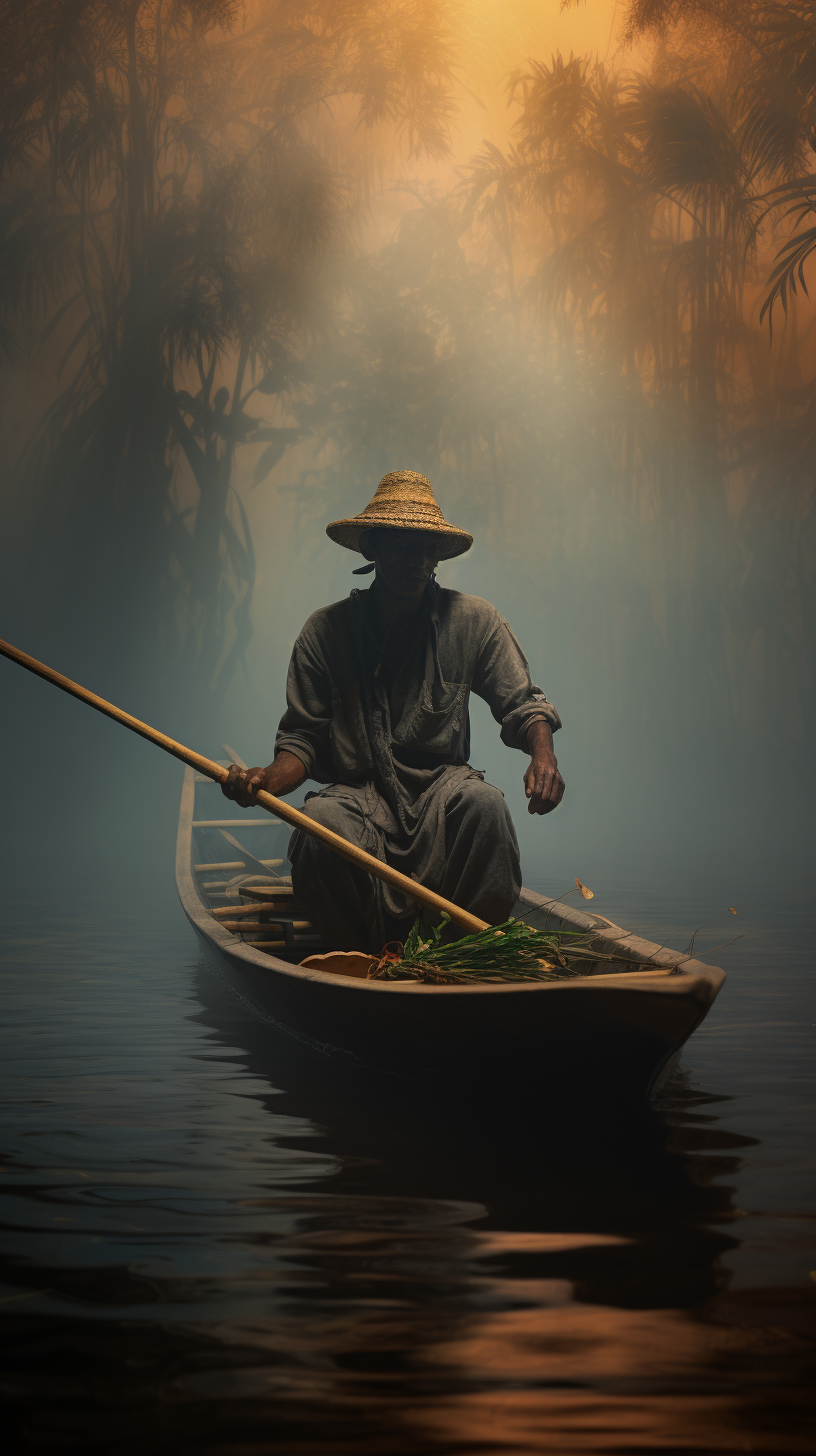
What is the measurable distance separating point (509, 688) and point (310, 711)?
1.35ft

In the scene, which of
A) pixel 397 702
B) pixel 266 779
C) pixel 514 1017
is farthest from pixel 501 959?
pixel 397 702

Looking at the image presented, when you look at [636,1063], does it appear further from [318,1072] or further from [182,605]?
[182,605]

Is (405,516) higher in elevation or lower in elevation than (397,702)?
higher

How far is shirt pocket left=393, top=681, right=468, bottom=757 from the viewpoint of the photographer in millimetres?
2215

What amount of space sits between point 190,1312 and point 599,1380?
368 mm

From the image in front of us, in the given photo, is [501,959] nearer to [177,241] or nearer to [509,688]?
[509,688]

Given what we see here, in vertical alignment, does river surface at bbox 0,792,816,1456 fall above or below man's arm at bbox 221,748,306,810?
below

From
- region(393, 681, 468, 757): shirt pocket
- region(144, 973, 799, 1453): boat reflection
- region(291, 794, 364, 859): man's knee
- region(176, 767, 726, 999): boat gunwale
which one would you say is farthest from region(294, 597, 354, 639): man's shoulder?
region(144, 973, 799, 1453): boat reflection

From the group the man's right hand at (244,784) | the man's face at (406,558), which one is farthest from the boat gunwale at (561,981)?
the man's face at (406,558)

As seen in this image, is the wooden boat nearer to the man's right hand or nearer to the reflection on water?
the reflection on water

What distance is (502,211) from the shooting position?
390 inches

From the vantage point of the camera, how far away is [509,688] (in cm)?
226

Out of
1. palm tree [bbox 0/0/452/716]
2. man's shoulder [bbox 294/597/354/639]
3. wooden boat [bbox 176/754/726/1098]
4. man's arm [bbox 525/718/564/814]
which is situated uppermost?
palm tree [bbox 0/0/452/716]

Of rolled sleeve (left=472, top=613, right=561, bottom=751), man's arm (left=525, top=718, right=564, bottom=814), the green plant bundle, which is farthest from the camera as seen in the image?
rolled sleeve (left=472, top=613, right=561, bottom=751)
